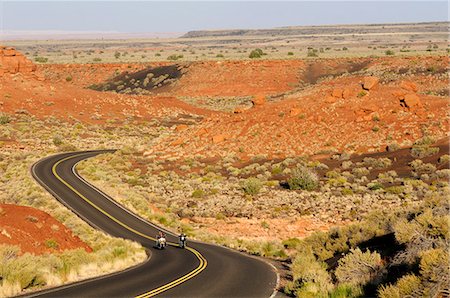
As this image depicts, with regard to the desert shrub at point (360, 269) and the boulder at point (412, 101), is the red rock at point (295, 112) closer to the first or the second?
the boulder at point (412, 101)

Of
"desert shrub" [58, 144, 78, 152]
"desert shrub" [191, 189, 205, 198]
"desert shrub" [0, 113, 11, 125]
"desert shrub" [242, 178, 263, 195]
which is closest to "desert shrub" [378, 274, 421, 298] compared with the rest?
"desert shrub" [242, 178, 263, 195]

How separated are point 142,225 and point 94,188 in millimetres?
11197

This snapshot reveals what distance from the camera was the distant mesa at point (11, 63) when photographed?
352 feet

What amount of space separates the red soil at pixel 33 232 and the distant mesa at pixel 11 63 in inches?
3172

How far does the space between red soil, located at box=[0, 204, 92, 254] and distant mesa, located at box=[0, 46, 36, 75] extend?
3172 inches

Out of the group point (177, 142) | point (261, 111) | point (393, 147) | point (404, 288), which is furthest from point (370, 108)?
point (404, 288)

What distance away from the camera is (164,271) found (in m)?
25.5

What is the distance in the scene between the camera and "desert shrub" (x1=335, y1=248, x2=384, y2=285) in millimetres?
19733

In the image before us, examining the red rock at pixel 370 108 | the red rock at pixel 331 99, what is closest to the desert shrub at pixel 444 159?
the red rock at pixel 370 108

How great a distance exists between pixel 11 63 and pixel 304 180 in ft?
249

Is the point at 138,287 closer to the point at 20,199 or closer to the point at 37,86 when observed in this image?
the point at 20,199

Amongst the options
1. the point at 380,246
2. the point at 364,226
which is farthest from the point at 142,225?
the point at 380,246

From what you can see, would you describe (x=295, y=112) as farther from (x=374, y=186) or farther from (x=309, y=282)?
(x=309, y=282)

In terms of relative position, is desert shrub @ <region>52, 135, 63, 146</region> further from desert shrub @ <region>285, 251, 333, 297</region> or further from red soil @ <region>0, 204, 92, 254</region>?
desert shrub @ <region>285, 251, 333, 297</region>
